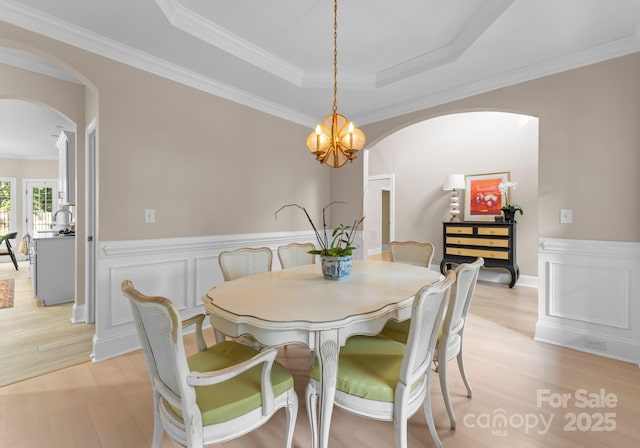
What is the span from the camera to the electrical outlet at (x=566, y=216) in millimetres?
2688

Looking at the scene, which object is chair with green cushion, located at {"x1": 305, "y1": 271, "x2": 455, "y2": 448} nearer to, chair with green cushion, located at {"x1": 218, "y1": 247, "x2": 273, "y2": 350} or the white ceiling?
chair with green cushion, located at {"x1": 218, "y1": 247, "x2": 273, "y2": 350}

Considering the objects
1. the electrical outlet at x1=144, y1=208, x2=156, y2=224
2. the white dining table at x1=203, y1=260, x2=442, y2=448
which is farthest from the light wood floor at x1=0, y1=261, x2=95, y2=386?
the white dining table at x1=203, y1=260, x2=442, y2=448

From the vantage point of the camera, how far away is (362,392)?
50.8 inches

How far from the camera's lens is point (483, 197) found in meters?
5.25

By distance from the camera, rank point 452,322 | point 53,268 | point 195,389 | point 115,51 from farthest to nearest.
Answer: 1. point 53,268
2. point 115,51
3. point 452,322
4. point 195,389

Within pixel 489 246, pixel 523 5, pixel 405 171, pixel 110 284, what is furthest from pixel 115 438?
pixel 405 171

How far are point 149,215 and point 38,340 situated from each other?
163 cm

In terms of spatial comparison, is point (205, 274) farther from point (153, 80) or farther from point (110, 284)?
point (153, 80)

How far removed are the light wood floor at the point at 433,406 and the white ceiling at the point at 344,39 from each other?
252 cm

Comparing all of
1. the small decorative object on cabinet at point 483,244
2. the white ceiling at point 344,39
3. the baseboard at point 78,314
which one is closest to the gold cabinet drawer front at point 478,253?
the small decorative object on cabinet at point 483,244

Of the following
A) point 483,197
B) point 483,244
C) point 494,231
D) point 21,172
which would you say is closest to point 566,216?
point 494,231

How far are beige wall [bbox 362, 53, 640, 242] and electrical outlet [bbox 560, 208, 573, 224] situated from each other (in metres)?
0.03

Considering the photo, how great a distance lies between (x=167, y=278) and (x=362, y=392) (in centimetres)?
228

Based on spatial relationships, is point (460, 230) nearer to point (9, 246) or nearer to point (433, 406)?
point (433, 406)
